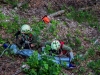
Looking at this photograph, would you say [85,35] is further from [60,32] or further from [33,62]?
[33,62]

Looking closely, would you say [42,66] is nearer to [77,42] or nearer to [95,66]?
[95,66]

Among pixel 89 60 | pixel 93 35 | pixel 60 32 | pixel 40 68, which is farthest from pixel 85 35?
pixel 40 68

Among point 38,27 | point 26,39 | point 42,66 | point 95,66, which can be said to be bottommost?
point 95,66

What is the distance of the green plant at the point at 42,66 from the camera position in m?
6.38

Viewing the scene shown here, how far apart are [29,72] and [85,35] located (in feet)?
13.3

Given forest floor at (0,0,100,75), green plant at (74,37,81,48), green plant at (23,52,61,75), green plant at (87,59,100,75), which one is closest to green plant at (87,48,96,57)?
forest floor at (0,0,100,75)

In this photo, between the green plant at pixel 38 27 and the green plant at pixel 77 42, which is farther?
the green plant at pixel 77 42

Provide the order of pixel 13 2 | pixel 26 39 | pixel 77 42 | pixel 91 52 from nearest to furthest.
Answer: pixel 26 39, pixel 91 52, pixel 77 42, pixel 13 2

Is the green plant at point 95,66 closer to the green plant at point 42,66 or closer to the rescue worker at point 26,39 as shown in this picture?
the rescue worker at point 26,39

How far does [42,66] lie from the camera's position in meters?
6.49

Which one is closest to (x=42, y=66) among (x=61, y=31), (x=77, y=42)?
(x=77, y=42)

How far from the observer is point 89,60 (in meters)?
8.65

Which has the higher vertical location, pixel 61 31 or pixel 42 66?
pixel 61 31

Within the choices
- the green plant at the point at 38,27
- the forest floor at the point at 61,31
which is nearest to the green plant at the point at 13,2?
the forest floor at the point at 61,31
